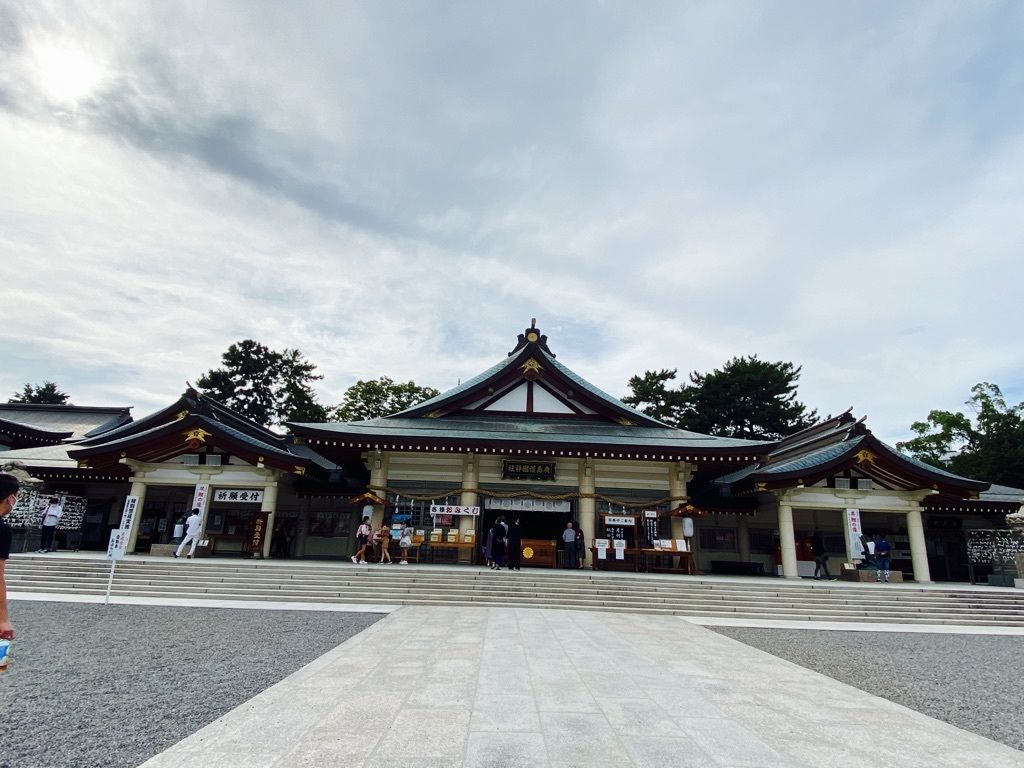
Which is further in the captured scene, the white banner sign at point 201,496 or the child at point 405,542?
the white banner sign at point 201,496

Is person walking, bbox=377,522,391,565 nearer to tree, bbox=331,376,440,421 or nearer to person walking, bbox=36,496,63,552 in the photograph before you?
person walking, bbox=36,496,63,552

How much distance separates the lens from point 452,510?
1866 cm

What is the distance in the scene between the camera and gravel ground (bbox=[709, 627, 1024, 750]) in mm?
5562

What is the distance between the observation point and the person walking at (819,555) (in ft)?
63.2

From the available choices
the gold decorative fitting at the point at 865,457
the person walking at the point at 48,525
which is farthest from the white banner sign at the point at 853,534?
the person walking at the point at 48,525

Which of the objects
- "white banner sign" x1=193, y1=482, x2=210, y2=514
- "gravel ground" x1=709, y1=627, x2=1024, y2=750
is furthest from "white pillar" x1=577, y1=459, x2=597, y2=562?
"white banner sign" x1=193, y1=482, x2=210, y2=514

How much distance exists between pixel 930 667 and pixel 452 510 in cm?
1379

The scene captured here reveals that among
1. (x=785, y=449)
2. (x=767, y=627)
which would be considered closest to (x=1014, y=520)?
(x=785, y=449)

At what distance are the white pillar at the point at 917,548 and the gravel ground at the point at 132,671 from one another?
18.8 m

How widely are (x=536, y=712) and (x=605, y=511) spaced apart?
14846 mm

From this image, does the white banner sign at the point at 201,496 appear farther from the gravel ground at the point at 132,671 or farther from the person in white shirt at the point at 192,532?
the gravel ground at the point at 132,671

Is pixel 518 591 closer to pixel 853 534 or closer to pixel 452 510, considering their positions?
pixel 452 510

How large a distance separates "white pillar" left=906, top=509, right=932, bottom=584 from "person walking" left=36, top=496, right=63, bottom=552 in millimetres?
29352

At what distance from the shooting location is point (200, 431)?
18062 mm
